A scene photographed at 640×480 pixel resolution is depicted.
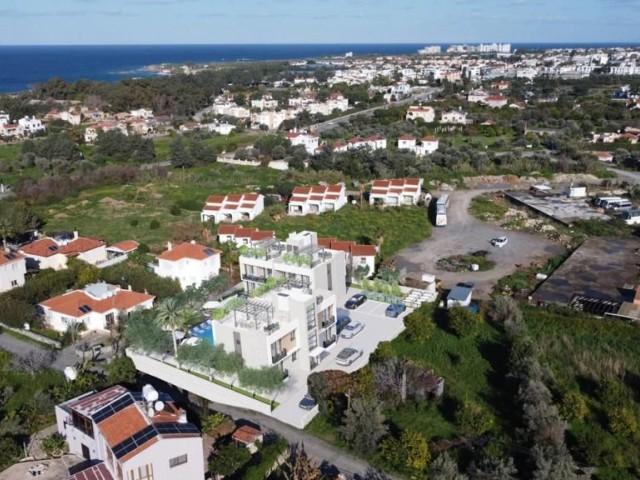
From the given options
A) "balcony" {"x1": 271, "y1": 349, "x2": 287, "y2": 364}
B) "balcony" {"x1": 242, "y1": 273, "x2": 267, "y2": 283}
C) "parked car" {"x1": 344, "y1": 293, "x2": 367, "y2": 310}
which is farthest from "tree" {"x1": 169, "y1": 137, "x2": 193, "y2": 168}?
"balcony" {"x1": 271, "y1": 349, "x2": 287, "y2": 364}

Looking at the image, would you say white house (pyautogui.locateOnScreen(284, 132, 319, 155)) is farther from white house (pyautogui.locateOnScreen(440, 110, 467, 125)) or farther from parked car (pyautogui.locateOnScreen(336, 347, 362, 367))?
parked car (pyautogui.locateOnScreen(336, 347, 362, 367))

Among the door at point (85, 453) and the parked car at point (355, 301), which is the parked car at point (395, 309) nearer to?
the parked car at point (355, 301)

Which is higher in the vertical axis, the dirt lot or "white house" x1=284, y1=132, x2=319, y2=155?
"white house" x1=284, y1=132, x2=319, y2=155

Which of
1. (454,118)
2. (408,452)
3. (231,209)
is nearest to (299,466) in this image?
(408,452)

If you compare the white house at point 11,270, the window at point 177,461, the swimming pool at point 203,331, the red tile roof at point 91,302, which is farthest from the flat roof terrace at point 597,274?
the white house at point 11,270

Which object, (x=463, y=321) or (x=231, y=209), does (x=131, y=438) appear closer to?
(x=463, y=321)

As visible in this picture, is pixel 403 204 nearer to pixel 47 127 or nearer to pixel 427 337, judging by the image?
pixel 427 337
